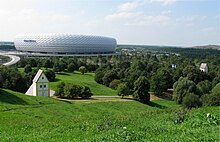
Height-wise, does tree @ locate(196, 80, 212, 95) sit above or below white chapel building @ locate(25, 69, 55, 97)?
below

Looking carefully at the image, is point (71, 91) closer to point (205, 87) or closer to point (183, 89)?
point (183, 89)

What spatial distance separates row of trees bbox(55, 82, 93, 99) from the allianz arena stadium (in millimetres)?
85065

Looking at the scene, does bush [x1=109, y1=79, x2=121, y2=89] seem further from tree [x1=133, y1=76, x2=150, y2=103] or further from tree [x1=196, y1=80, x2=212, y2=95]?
tree [x1=196, y1=80, x2=212, y2=95]

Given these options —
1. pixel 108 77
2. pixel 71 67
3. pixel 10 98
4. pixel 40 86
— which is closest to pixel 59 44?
pixel 71 67

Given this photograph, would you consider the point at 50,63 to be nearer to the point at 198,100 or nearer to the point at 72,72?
the point at 72,72

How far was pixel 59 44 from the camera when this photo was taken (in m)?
123

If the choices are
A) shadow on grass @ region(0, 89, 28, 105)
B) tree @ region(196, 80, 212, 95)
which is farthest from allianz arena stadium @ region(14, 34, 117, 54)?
shadow on grass @ region(0, 89, 28, 105)

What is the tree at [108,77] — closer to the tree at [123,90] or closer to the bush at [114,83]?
the bush at [114,83]

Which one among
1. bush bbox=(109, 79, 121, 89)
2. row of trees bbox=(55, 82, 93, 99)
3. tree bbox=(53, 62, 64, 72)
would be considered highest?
tree bbox=(53, 62, 64, 72)

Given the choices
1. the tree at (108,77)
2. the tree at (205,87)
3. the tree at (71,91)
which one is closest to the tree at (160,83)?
the tree at (205,87)

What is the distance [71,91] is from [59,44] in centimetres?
8653

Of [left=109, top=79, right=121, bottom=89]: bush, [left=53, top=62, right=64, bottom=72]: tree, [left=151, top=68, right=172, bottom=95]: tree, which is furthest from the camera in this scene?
[left=53, top=62, right=64, bottom=72]: tree

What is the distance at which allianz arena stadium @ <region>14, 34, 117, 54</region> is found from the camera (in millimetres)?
123438

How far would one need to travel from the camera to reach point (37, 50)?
12675cm
